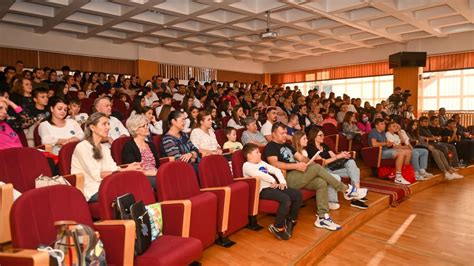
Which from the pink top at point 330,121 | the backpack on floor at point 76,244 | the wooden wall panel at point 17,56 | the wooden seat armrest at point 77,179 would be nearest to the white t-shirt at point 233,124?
the pink top at point 330,121

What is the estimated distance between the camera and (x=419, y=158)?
5516 mm

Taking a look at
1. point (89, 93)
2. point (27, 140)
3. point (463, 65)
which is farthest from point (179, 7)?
point (463, 65)

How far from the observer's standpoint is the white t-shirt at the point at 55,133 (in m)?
3.09

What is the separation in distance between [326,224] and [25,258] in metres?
2.41

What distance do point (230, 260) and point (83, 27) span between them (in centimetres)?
677

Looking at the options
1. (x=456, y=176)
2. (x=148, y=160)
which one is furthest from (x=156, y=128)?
(x=456, y=176)

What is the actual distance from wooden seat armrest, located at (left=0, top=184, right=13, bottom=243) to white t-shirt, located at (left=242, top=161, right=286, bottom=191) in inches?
69.8

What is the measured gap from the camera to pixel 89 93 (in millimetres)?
6184

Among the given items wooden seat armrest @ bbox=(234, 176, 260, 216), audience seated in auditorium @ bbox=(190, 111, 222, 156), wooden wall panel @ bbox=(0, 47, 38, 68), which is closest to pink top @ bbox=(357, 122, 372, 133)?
audience seated in auditorium @ bbox=(190, 111, 222, 156)

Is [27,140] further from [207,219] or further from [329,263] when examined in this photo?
[329,263]

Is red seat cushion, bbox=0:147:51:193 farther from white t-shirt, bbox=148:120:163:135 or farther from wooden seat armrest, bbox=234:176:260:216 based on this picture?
white t-shirt, bbox=148:120:163:135

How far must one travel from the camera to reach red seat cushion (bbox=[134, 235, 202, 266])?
1735 millimetres

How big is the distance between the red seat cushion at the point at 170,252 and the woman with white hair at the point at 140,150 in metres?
0.94

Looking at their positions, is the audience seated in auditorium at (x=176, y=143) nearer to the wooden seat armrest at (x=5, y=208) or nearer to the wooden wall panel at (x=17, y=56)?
the wooden seat armrest at (x=5, y=208)
